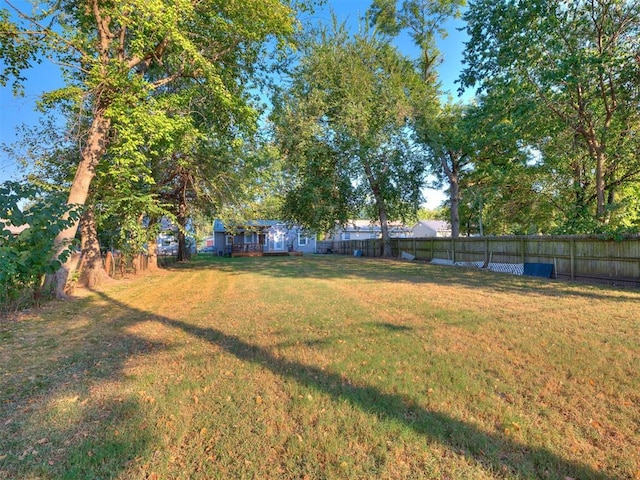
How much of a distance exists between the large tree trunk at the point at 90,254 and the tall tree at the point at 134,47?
2313 millimetres

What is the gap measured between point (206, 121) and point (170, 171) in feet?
12.7

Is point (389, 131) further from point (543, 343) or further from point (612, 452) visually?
point (612, 452)

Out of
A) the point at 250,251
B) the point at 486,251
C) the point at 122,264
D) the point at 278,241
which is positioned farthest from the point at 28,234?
the point at 278,241

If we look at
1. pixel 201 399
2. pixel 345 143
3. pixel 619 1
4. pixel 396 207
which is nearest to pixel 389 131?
pixel 345 143

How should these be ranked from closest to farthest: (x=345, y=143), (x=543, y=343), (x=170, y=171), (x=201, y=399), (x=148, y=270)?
(x=201, y=399) → (x=543, y=343) → (x=170, y=171) → (x=148, y=270) → (x=345, y=143)

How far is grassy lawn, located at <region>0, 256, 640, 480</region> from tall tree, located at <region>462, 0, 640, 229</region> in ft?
25.4

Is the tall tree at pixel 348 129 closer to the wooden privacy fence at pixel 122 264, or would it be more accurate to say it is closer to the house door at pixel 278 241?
the wooden privacy fence at pixel 122 264

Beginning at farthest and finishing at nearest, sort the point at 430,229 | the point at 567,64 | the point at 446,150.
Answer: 1. the point at 430,229
2. the point at 446,150
3. the point at 567,64

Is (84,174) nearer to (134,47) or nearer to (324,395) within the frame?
(134,47)

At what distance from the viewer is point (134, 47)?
27.3ft

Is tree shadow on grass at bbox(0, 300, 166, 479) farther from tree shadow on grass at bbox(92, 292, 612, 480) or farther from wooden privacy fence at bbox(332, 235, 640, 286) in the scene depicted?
wooden privacy fence at bbox(332, 235, 640, 286)

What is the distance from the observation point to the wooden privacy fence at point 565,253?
32.9ft

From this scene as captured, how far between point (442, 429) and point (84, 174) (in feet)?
31.8

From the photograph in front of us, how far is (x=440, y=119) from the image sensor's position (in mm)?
22172
